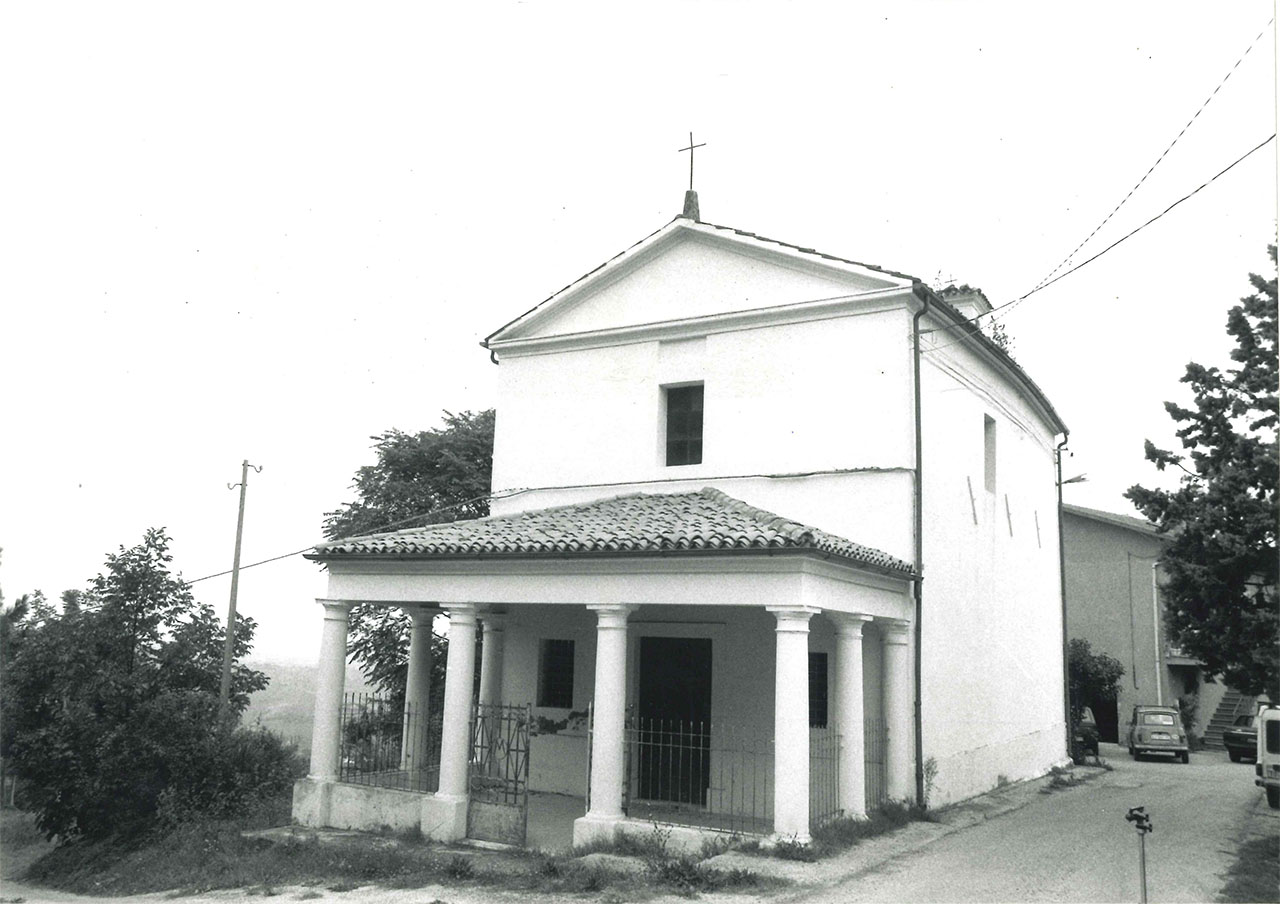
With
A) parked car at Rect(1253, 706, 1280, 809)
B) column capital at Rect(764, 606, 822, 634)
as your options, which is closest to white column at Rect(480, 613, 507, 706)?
A: column capital at Rect(764, 606, 822, 634)

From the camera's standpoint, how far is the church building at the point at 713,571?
11.8 metres

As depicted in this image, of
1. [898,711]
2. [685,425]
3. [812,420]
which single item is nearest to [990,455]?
[812,420]

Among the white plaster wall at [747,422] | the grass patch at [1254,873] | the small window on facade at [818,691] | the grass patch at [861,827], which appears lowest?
the grass patch at [1254,873]

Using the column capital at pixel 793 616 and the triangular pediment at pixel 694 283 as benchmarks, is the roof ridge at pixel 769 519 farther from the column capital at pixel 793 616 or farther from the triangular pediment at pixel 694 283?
the triangular pediment at pixel 694 283

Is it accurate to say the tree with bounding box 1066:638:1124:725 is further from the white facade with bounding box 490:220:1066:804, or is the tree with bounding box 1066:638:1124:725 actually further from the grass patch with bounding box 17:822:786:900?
the grass patch with bounding box 17:822:786:900

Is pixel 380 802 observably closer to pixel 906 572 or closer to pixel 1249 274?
pixel 906 572

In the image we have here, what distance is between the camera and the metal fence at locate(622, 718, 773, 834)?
13086 millimetres

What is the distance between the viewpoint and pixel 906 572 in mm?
13422

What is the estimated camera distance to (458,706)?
41.4ft

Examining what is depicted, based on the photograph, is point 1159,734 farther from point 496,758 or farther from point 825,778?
point 496,758

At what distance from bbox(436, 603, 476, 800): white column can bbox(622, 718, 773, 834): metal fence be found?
2029mm

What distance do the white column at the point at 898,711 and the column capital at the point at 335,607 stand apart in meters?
7.08

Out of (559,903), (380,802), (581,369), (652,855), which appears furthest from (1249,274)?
(380,802)

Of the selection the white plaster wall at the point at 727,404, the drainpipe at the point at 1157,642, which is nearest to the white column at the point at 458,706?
the white plaster wall at the point at 727,404
